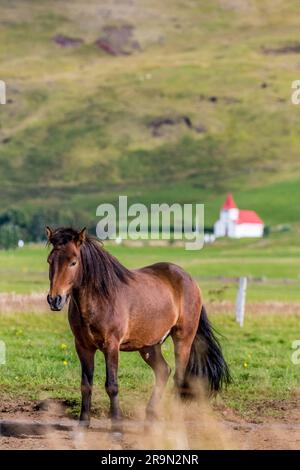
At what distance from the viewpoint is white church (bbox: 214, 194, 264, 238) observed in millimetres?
167125

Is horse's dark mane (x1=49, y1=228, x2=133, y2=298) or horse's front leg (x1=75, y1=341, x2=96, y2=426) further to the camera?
horse's front leg (x1=75, y1=341, x2=96, y2=426)

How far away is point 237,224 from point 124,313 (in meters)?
156

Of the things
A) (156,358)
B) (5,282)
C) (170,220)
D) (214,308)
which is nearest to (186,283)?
(156,358)

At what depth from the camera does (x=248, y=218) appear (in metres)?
178

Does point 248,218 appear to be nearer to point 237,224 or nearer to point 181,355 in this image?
point 237,224

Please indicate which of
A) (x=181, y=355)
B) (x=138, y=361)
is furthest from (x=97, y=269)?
(x=138, y=361)

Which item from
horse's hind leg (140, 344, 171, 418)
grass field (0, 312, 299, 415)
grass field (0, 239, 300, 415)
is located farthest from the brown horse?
grass field (0, 312, 299, 415)

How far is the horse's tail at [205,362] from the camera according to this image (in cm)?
1361

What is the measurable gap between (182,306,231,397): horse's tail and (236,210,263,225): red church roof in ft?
514

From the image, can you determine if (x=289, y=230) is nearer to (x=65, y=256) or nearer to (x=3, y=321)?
(x=3, y=321)

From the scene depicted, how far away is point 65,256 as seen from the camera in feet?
37.5

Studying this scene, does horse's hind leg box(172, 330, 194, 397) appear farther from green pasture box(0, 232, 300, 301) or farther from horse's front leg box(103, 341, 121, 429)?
green pasture box(0, 232, 300, 301)

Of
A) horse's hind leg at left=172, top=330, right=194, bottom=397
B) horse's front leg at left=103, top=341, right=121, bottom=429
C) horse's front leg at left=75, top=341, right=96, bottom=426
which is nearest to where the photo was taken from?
horse's front leg at left=103, top=341, right=121, bottom=429
